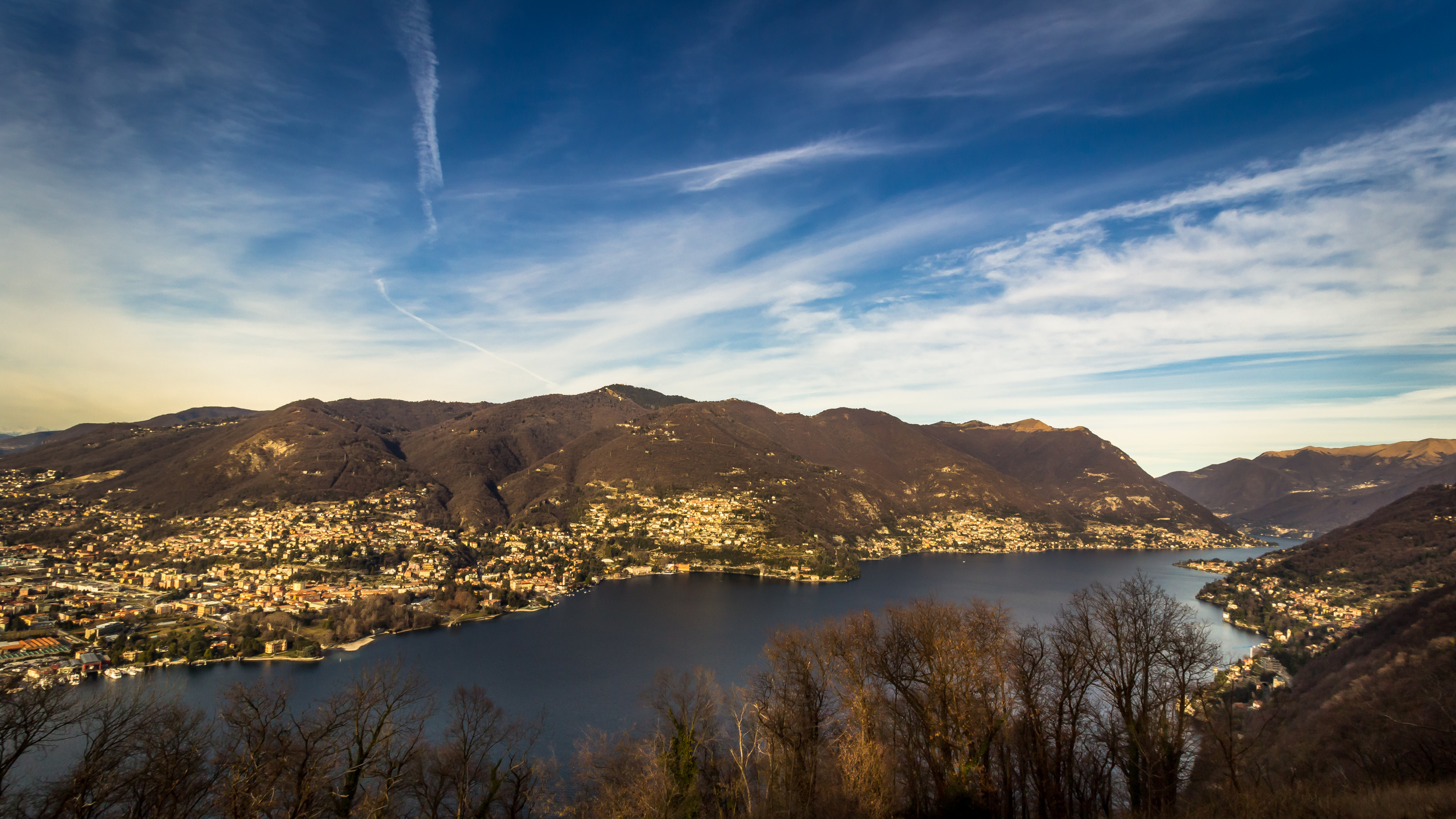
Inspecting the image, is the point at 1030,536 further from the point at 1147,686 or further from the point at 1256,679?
the point at 1147,686

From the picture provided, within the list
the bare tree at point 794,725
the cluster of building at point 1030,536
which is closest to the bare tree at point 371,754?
the bare tree at point 794,725

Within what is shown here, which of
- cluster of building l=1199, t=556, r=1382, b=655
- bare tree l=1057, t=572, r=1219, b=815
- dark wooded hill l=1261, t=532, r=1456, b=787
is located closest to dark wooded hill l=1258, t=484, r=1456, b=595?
cluster of building l=1199, t=556, r=1382, b=655

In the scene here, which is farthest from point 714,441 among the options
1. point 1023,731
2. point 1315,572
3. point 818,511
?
point 1023,731

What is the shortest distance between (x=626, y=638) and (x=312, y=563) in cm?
4676

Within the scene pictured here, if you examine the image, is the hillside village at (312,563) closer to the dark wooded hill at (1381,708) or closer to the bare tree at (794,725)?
the bare tree at (794,725)

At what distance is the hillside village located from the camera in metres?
43.9

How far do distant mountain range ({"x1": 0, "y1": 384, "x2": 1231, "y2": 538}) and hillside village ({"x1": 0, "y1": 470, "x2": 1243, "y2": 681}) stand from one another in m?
5.46

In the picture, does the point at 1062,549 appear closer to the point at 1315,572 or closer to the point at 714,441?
the point at 1315,572

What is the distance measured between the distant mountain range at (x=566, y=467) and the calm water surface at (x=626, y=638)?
29.4 metres

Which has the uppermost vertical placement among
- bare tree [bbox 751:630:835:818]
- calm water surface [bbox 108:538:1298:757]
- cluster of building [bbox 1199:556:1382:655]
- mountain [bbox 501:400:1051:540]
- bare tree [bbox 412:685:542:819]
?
mountain [bbox 501:400:1051:540]

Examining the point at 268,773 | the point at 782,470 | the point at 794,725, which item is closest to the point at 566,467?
the point at 782,470

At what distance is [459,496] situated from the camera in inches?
4550

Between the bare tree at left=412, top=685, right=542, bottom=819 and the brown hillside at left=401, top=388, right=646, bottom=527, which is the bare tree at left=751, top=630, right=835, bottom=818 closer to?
the bare tree at left=412, top=685, right=542, bottom=819

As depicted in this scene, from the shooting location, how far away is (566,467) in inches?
5192
